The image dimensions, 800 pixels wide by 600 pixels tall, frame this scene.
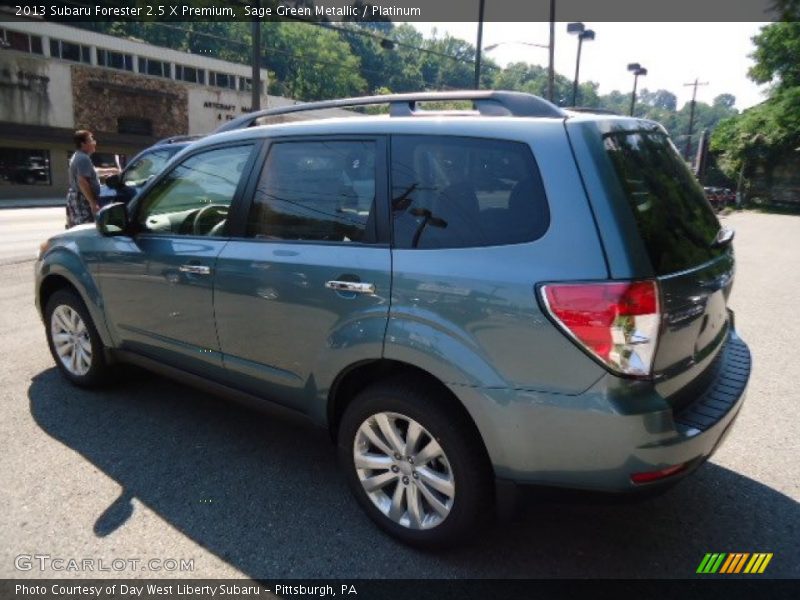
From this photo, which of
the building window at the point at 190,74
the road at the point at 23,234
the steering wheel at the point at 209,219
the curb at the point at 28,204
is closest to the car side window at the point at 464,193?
the steering wheel at the point at 209,219

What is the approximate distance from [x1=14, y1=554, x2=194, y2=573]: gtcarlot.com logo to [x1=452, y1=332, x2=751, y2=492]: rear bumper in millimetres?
1423

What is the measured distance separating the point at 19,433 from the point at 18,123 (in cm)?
3501

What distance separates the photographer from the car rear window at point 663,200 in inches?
88.0

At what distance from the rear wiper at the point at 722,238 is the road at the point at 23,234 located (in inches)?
390

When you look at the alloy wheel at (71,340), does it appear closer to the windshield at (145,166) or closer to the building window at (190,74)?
the windshield at (145,166)

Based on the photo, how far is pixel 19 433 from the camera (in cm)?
361

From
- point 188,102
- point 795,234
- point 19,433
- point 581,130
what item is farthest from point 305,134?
point 188,102

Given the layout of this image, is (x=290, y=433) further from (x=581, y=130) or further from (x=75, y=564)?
(x=581, y=130)

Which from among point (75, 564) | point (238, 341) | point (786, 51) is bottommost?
point (75, 564)

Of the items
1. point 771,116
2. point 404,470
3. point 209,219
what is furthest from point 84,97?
point 771,116

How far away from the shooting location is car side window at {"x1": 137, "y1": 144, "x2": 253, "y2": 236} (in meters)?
3.29

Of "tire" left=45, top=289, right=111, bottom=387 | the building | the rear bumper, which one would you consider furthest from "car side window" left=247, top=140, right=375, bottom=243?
the building

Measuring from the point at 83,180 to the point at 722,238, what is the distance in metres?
7.36

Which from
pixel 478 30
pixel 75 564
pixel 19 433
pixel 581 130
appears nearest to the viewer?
pixel 581 130
